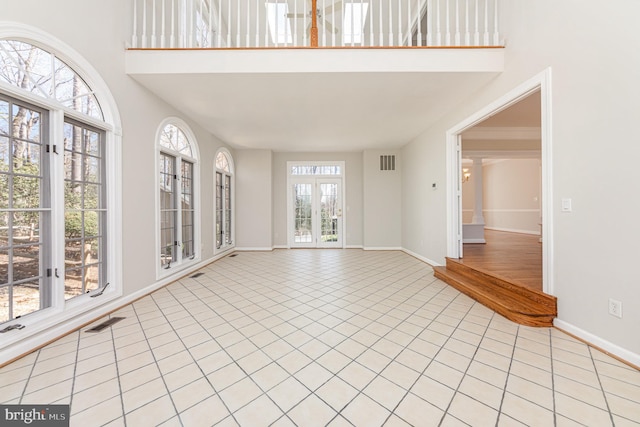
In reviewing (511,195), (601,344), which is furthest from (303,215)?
(511,195)

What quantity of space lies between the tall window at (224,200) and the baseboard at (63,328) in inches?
92.7

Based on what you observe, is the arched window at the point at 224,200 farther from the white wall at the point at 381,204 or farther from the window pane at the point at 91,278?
the white wall at the point at 381,204

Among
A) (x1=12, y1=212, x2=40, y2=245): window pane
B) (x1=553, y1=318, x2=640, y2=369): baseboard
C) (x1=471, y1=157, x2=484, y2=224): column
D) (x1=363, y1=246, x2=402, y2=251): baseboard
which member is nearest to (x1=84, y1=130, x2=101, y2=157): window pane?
(x1=12, y1=212, x2=40, y2=245): window pane

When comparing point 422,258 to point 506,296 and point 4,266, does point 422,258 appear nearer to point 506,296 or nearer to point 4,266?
point 506,296

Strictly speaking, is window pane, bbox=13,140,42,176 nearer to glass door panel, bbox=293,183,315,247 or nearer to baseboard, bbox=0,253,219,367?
baseboard, bbox=0,253,219,367

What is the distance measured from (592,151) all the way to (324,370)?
103 inches

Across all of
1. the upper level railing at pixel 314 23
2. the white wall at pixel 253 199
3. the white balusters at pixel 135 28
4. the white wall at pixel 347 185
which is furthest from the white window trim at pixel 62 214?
the white wall at pixel 347 185

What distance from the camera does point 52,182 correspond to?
207 centimetres

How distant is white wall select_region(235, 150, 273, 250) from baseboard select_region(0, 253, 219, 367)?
10.3ft

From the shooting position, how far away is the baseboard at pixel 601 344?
5.35 ft

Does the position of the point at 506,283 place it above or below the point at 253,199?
below

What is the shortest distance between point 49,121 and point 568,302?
4768mm

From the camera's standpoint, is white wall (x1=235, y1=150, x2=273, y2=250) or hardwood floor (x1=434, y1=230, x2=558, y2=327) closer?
hardwood floor (x1=434, y1=230, x2=558, y2=327)

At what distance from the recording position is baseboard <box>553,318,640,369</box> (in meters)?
1.63
